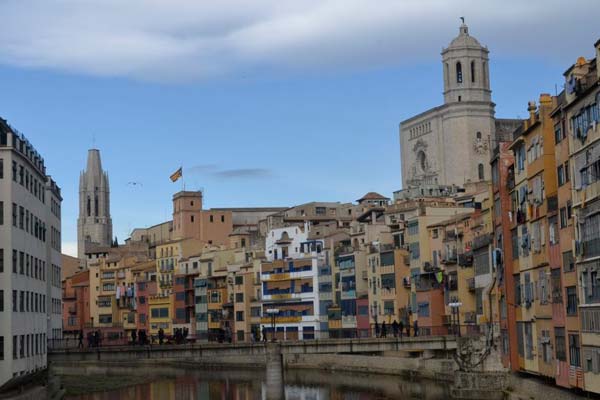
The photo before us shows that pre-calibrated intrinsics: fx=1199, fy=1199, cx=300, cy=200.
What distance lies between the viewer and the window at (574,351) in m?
53.1

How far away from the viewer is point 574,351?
53781 millimetres

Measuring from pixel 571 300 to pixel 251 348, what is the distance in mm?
31037

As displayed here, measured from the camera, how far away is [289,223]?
170750 millimetres

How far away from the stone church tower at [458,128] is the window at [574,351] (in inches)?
4979

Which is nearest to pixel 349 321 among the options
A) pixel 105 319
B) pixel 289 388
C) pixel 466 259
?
pixel 466 259

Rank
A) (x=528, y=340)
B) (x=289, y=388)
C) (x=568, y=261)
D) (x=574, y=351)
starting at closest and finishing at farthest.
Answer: (x=574, y=351)
(x=568, y=261)
(x=528, y=340)
(x=289, y=388)

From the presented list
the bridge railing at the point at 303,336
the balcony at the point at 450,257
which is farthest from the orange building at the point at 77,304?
the balcony at the point at 450,257

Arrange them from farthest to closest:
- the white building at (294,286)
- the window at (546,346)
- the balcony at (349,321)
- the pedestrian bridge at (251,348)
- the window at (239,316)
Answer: the window at (239,316), the white building at (294,286), the balcony at (349,321), the pedestrian bridge at (251,348), the window at (546,346)

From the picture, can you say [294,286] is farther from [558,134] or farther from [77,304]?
[558,134]

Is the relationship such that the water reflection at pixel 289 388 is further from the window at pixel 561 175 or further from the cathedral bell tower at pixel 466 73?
the cathedral bell tower at pixel 466 73

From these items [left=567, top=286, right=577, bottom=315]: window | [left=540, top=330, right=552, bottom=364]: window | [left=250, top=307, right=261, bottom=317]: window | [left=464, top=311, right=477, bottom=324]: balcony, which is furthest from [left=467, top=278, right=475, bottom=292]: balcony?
[left=250, top=307, right=261, bottom=317]: window

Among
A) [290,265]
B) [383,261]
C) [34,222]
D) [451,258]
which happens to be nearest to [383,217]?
[290,265]

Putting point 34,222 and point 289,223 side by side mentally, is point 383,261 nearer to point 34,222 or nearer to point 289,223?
point 34,222

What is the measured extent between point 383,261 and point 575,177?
201ft
